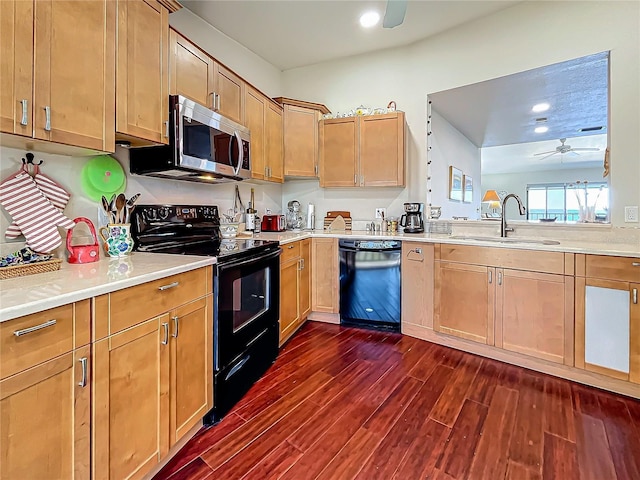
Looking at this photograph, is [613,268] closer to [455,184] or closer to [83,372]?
[455,184]

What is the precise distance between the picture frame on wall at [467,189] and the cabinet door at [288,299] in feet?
10.2

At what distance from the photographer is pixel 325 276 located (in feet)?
10.5

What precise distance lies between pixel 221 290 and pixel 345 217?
2257 millimetres

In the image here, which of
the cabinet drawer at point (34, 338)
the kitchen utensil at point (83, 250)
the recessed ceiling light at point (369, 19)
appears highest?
the recessed ceiling light at point (369, 19)

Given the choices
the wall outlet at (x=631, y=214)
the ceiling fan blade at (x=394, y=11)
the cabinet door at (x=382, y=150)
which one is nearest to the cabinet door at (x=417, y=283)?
the cabinet door at (x=382, y=150)

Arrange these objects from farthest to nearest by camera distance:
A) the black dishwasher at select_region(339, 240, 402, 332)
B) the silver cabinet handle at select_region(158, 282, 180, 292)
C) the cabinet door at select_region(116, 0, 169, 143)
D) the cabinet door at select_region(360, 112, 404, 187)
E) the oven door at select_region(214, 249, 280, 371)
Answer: the cabinet door at select_region(360, 112, 404, 187), the black dishwasher at select_region(339, 240, 402, 332), the oven door at select_region(214, 249, 280, 371), the cabinet door at select_region(116, 0, 169, 143), the silver cabinet handle at select_region(158, 282, 180, 292)

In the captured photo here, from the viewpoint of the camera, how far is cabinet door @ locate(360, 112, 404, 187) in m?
3.22

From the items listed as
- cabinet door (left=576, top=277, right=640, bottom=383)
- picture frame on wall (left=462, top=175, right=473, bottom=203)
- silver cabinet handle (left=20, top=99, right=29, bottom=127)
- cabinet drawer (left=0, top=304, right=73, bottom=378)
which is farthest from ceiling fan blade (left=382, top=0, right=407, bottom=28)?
picture frame on wall (left=462, top=175, right=473, bottom=203)

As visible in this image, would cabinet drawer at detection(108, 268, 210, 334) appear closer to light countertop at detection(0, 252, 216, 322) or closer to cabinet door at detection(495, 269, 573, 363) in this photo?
light countertop at detection(0, 252, 216, 322)

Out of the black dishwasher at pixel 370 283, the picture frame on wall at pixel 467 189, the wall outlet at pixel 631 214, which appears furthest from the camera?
the picture frame on wall at pixel 467 189

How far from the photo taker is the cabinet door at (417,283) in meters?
2.79

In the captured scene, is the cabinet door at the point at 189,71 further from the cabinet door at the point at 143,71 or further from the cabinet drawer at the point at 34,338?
the cabinet drawer at the point at 34,338

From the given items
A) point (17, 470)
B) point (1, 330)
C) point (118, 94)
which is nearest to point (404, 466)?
point (17, 470)

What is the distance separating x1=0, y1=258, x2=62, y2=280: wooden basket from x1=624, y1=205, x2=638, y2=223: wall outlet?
11.4ft
